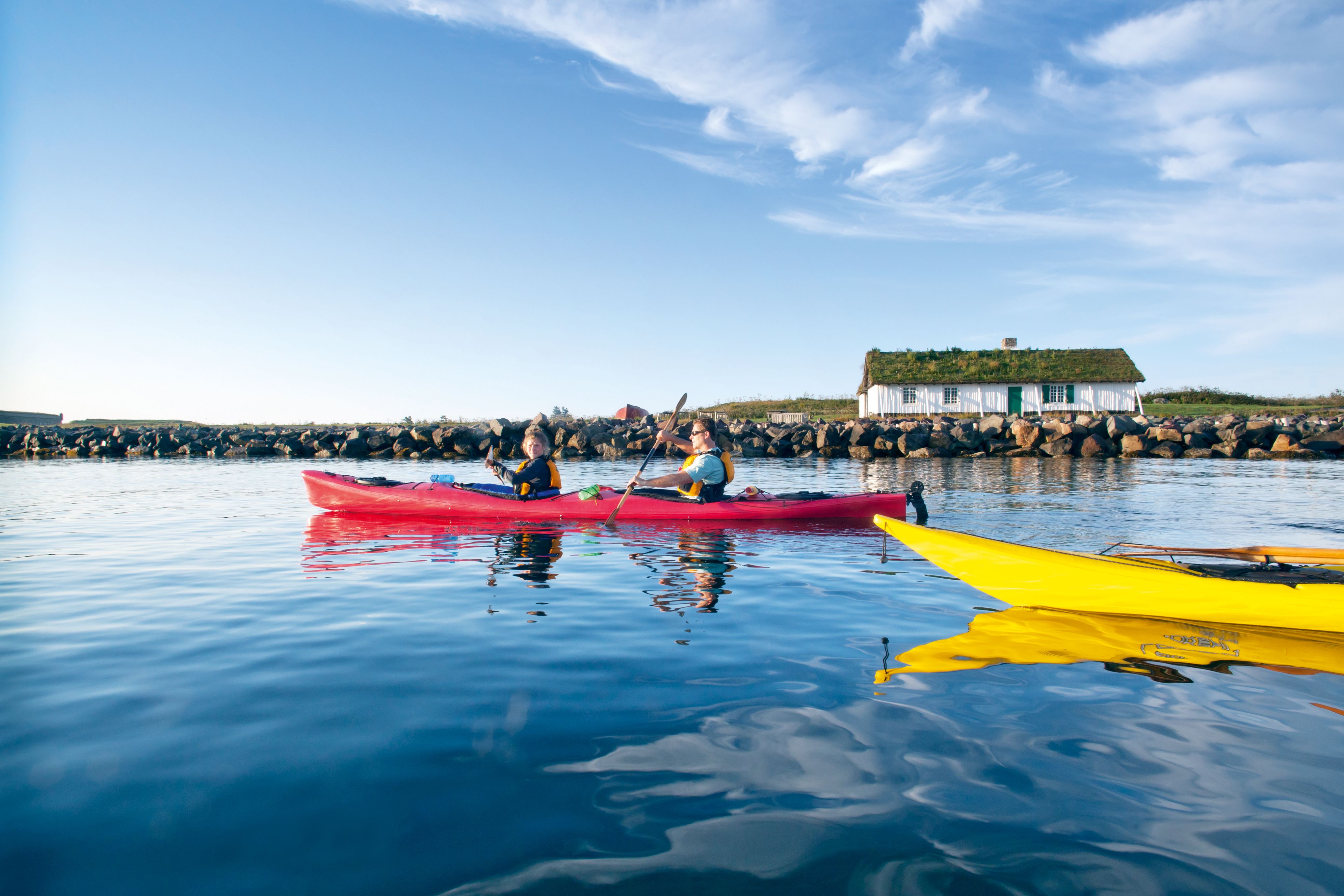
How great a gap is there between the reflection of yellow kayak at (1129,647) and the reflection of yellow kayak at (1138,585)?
0.30ft

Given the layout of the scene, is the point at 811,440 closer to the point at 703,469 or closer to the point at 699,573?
the point at 703,469

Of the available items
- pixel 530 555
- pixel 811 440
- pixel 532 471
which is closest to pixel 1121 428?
pixel 811 440

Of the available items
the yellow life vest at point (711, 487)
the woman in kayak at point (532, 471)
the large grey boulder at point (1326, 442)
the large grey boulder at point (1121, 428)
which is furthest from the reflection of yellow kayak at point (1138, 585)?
the large grey boulder at point (1326, 442)

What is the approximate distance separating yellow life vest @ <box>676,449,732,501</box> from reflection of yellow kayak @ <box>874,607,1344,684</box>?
5.63m

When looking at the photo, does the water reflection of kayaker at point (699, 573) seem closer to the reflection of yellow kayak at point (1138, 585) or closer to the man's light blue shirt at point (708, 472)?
the man's light blue shirt at point (708, 472)

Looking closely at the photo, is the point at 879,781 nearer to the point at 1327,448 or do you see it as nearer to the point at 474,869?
the point at 474,869

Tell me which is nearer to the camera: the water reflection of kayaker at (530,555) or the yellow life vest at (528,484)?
the water reflection of kayaker at (530,555)

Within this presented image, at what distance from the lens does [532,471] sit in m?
11.1

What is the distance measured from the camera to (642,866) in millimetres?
2449

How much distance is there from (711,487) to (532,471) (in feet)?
9.08

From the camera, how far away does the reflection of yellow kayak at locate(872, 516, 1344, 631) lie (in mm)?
5031

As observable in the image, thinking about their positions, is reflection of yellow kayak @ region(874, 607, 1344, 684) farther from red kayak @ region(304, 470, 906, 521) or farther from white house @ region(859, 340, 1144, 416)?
white house @ region(859, 340, 1144, 416)

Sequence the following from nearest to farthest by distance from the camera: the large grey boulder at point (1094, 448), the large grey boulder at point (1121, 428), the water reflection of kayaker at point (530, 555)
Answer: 1. the water reflection of kayaker at point (530, 555)
2. the large grey boulder at point (1094, 448)
3. the large grey boulder at point (1121, 428)

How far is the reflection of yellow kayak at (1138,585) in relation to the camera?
5.03 meters
